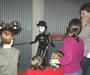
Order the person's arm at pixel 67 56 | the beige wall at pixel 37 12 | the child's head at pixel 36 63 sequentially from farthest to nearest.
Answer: the beige wall at pixel 37 12
the child's head at pixel 36 63
the person's arm at pixel 67 56

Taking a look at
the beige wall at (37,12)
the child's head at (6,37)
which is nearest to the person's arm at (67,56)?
the child's head at (6,37)

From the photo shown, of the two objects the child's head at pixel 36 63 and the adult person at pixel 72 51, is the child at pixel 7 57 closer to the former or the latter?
the child's head at pixel 36 63

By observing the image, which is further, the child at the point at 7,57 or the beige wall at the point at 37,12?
the beige wall at the point at 37,12

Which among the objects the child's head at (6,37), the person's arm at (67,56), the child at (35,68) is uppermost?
the child's head at (6,37)

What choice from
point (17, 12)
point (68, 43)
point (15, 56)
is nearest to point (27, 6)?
point (17, 12)

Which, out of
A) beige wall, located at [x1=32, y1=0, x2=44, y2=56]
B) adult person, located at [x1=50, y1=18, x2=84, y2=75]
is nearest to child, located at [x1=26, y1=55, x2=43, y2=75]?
adult person, located at [x1=50, y1=18, x2=84, y2=75]

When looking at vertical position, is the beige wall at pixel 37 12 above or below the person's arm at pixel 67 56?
above

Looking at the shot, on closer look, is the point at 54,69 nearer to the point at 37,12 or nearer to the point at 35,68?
the point at 35,68

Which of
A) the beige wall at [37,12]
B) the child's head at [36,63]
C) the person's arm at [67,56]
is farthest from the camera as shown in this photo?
the beige wall at [37,12]

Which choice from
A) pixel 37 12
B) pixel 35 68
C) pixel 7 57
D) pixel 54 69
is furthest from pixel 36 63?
pixel 37 12

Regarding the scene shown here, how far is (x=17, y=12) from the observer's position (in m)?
3.26

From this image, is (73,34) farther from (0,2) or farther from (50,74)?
(0,2)

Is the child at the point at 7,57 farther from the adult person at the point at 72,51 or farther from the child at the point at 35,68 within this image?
the adult person at the point at 72,51

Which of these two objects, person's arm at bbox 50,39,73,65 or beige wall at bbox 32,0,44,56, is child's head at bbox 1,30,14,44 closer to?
person's arm at bbox 50,39,73,65
